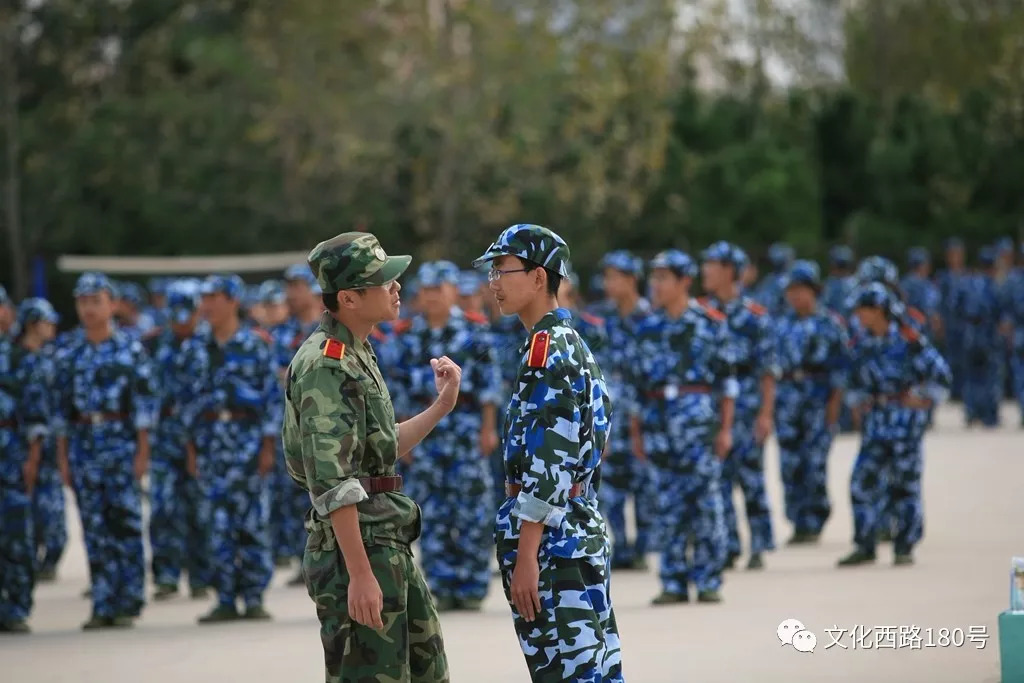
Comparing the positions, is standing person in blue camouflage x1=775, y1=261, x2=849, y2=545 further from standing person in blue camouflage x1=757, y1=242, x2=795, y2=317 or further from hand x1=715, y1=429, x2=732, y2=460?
standing person in blue camouflage x1=757, y1=242, x2=795, y2=317

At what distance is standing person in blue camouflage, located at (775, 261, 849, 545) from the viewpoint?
1652 centimetres

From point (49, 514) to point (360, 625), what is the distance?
9.88 meters

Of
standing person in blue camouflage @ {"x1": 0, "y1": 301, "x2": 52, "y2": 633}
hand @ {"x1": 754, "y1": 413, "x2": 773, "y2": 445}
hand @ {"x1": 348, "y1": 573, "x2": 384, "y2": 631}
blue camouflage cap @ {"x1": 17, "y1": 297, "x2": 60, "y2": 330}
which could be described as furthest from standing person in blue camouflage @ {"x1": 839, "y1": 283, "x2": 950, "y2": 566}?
hand @ {"x1": 348, "y1": 573, "x2": 384, "y2": 631}

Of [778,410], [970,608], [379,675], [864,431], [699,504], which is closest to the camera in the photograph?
[379,675]

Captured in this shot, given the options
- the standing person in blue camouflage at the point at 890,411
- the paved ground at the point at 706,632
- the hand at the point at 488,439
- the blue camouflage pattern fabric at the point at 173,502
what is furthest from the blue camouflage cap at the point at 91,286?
the standing person in blue camouflage at the point at 890,411

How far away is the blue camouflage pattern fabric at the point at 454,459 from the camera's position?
43.1 feet

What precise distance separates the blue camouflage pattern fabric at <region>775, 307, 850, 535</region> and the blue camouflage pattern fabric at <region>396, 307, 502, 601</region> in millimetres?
3975

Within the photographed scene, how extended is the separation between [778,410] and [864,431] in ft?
7.72

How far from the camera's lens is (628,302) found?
15336mm

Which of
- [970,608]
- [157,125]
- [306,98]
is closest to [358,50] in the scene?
[306,98]

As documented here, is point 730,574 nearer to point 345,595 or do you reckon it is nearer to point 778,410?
point 778,410

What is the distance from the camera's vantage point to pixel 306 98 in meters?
44.3

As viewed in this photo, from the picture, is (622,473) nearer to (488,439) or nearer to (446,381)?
(488,439)

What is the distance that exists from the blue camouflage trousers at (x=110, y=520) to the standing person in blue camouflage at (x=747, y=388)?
190 inches
